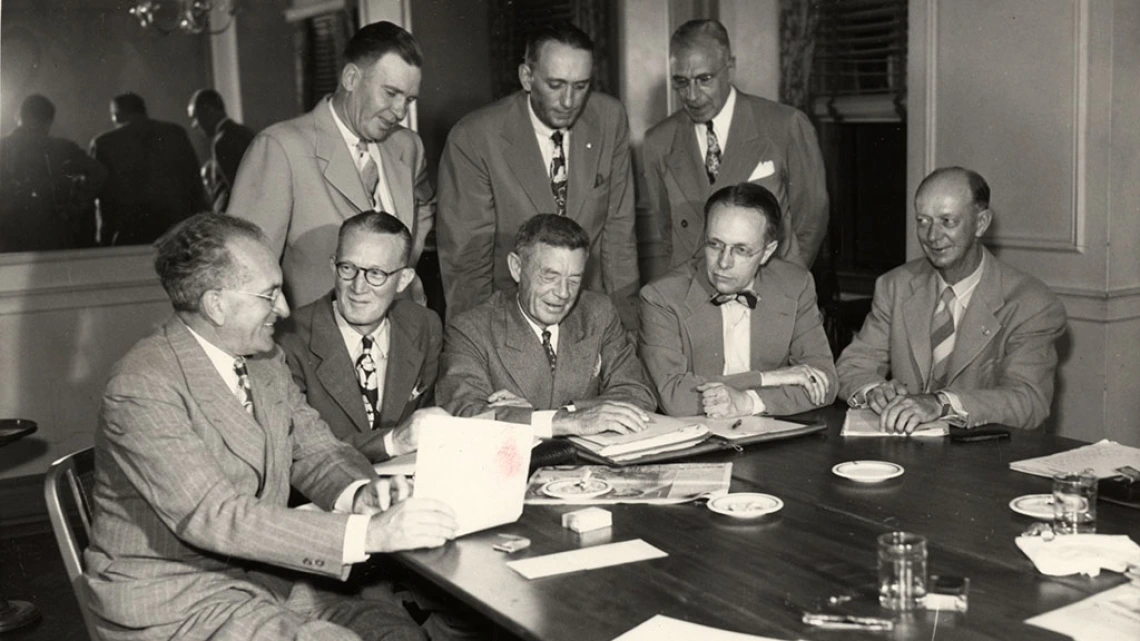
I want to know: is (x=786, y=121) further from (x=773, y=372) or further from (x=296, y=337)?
(x=296, y=337)

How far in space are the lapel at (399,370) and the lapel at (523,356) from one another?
227 mm

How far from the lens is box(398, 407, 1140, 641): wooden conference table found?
186 centimetres

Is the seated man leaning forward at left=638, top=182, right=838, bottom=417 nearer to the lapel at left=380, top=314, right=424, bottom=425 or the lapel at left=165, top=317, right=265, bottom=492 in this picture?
the lapel at left=380, top=314, right=424, bottom=425

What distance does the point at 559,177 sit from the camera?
13.5 ft

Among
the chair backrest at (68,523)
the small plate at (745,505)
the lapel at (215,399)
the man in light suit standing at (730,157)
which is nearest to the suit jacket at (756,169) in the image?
the man in light suit standing at (730,157)

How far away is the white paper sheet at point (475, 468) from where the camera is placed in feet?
7.42

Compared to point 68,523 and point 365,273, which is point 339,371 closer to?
point 365,273

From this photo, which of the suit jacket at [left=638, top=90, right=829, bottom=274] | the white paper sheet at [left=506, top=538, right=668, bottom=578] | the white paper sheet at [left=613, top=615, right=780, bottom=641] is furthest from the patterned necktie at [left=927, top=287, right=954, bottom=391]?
the white paper sheet at [left=613, top=615, right=780, bottom=641]

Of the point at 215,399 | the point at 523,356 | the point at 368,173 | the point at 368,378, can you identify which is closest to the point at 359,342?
the point at 368,378

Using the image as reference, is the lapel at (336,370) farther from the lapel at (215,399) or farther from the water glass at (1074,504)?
the water glass at (1074,504)

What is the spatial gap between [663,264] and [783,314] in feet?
8.75

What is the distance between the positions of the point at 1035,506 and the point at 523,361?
1.47 metres

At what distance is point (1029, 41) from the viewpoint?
4.34 metres

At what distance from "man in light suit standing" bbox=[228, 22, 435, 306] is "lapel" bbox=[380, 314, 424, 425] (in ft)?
1.42
